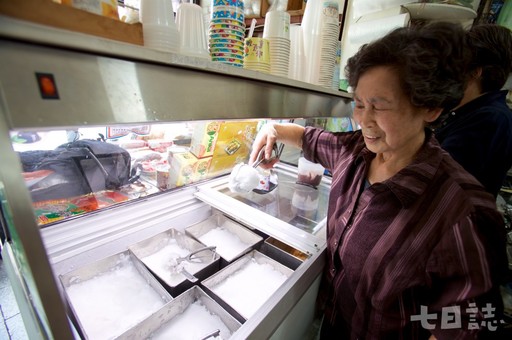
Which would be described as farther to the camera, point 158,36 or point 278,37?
point 278,37

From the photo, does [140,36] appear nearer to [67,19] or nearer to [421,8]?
[67,19]

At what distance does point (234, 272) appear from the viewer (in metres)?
1.17

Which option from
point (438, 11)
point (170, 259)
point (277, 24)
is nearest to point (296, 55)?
point (277, 24)

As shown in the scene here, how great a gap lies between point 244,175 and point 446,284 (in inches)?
40.5

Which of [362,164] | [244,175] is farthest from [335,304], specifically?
[244,175]

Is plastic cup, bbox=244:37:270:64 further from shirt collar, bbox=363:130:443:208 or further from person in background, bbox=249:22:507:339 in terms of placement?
shirt collar, bbox=363:130:443:208

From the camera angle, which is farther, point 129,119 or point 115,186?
point 115,186

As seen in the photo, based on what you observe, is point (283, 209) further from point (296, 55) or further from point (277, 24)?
point (277, 24)

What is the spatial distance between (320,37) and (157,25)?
84 centimetres

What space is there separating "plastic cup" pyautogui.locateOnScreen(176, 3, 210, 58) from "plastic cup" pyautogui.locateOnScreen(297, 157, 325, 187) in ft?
4.49

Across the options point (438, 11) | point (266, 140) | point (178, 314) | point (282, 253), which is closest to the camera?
point (178, 314)

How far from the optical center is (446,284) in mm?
771

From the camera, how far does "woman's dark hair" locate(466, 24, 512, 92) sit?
132cm

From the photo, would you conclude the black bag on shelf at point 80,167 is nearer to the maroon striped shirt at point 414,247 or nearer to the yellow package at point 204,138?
the yellow package at point 204,138
